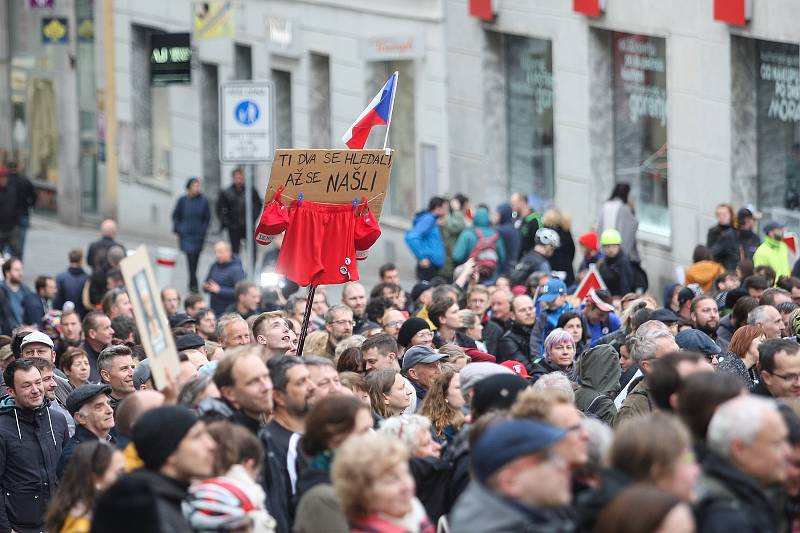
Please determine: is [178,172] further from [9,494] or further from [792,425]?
[792,425]

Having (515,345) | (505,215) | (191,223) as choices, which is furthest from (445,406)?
(191,223)

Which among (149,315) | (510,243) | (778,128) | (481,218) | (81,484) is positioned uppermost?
(778,128)

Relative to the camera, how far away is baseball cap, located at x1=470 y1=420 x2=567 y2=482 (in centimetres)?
556

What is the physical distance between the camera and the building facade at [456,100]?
1950cm

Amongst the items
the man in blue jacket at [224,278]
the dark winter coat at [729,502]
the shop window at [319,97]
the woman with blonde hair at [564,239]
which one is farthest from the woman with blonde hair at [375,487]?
the shop window at [319,97]

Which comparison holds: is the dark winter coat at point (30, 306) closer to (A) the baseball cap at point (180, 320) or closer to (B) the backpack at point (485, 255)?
(A) the baseball cap at point (180, 320)

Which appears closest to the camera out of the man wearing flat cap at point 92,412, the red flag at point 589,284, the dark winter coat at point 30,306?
the man wearing flat cap at point 92,412

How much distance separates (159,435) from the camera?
6.47m

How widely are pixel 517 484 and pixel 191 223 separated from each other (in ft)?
64.8

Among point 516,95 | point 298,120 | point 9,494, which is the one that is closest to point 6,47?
point 298,120

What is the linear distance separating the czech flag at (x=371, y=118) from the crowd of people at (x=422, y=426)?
1.31m

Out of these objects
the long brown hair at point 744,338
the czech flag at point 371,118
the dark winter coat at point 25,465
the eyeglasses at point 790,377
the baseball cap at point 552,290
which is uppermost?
the czech flag at point 371,118

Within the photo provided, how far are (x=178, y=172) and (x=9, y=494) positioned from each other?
71.3ft

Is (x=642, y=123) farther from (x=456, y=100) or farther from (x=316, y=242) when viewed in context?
(x=316, y=242)
